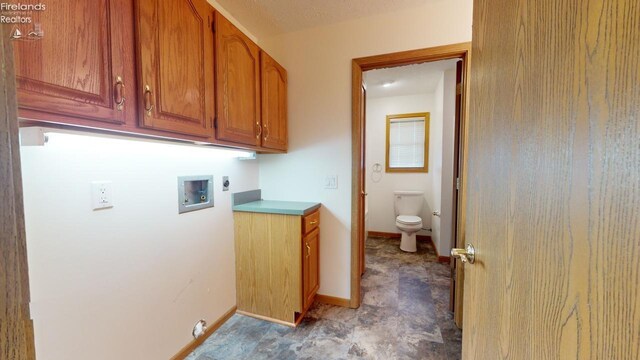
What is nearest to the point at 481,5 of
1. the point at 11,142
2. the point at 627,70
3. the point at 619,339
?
the point at 627,70

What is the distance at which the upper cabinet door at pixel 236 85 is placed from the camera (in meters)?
1.34

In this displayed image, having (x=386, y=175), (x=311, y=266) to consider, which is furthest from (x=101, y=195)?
(x=386, y=175)

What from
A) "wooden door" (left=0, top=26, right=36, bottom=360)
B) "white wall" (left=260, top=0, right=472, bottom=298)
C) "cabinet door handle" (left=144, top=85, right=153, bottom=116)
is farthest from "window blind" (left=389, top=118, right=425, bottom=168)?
"wooden door" (left=0, top=26, right=36, bottom=360)

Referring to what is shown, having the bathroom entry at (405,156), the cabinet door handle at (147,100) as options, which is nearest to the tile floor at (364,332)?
the bathroom entry at (405,156)

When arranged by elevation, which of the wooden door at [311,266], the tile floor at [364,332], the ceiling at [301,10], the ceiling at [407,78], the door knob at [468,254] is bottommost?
the tile floor at [364,332]

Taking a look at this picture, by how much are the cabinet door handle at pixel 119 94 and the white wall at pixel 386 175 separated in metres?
3.28

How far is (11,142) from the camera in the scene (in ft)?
0.88

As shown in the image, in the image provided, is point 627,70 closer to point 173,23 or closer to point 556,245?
point 556,245

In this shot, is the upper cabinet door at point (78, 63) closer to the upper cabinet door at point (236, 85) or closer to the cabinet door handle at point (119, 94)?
the cabinet door handle at point (119, 94)

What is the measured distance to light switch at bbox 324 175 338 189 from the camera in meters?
2.03

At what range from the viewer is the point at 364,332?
171 centimetres

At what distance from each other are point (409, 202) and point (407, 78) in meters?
1.81

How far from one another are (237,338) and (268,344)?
9.4 inches

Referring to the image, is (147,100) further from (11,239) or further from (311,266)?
(311,266)
